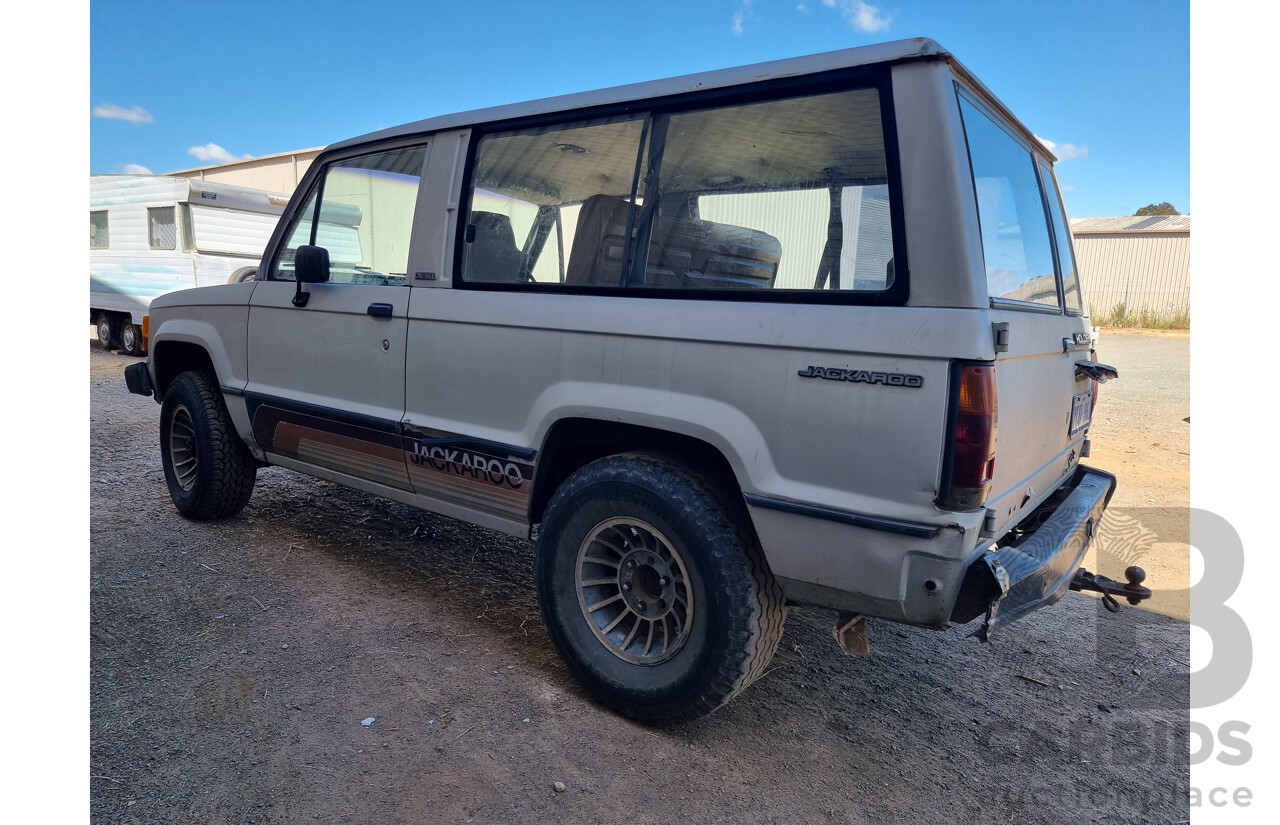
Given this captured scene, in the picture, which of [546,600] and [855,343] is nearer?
[855,343]

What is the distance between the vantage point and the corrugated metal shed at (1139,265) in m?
23.3

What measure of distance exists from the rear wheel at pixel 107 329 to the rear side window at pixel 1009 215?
15222 millimetres

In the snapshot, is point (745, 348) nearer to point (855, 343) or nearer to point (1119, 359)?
point (855, 343)

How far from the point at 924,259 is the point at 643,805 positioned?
1808 millimetres

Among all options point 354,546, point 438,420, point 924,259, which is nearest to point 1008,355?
point 924,259

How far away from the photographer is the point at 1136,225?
85.5 feet

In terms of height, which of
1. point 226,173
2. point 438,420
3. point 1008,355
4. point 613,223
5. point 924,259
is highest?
point 226,173

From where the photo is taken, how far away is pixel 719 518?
253 cm

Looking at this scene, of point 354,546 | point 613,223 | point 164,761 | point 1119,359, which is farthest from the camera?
point 1119,359

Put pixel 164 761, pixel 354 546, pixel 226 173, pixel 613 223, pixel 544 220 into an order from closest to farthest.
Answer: pixel 164 761
pixel 613 223
pixel 544 220
pixel 354 546
pixel 226 173

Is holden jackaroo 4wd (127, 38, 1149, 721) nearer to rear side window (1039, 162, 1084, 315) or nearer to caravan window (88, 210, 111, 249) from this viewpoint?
rear side window (1039, 162, 1084, 315)

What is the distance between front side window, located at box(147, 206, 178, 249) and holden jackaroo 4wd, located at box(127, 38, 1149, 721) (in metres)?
10.4

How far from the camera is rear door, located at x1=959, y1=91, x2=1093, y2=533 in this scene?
7.70 feet

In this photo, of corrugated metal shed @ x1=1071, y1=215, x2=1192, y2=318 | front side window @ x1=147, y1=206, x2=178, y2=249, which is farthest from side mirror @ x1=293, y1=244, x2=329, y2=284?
corrugated metal shed @ x1=1071, y1=215, x2=1192, y2=318
